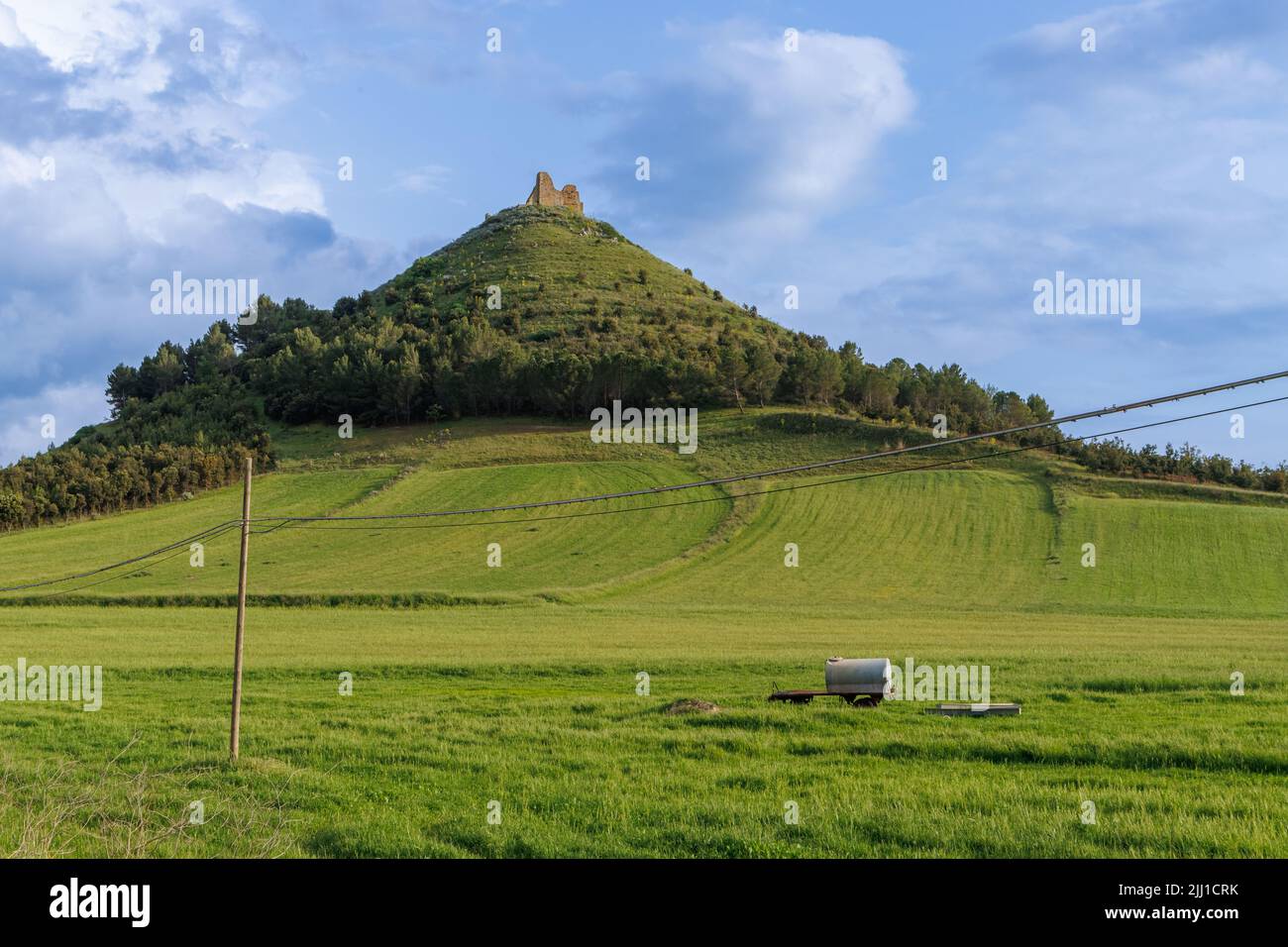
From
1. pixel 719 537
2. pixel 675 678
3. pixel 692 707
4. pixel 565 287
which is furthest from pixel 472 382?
pixel 692 707

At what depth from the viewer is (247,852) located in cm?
1060

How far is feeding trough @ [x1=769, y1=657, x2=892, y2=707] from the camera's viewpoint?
1892 cm

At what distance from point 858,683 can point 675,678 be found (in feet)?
25.4

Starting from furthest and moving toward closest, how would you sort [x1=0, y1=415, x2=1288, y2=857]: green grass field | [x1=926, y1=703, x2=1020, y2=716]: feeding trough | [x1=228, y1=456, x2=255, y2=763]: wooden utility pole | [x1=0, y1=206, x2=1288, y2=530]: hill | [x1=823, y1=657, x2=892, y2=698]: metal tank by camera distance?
[x1=0, y1=206, x2=1288, y2=530]: hill
[x1=823, y1=657, x2=892, y2=698]: metal tank
[x1=926, y1=703, x2=1020, y2=716]: feeding trough
[x1=228, y1=456, x2=255, y2=763]: wooden utility pole
[x1=0, y1=415, x2=1288, y2=857]: green grass field

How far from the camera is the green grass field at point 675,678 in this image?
11.2 m

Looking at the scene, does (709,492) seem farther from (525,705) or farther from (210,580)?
(525,705)

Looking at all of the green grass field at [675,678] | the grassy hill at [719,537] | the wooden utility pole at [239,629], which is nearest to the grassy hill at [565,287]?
the grassy hill at [719,537]

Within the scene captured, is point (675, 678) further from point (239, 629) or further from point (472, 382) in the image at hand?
point (472, 382)

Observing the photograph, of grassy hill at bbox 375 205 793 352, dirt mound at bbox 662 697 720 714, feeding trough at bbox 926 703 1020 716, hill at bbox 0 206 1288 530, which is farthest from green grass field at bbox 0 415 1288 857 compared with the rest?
grassy hill at bbox 375 205 793 352

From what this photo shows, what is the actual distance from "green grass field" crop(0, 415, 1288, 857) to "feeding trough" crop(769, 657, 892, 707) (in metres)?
0.43

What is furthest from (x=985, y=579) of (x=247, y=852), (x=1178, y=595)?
(x=247, y=852)

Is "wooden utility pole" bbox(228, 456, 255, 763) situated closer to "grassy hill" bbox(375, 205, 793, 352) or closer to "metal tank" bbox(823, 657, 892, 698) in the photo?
"metal tank" bbox(823, 657, 892, 698)

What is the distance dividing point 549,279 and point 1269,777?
145 m

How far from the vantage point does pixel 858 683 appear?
1898 cm
